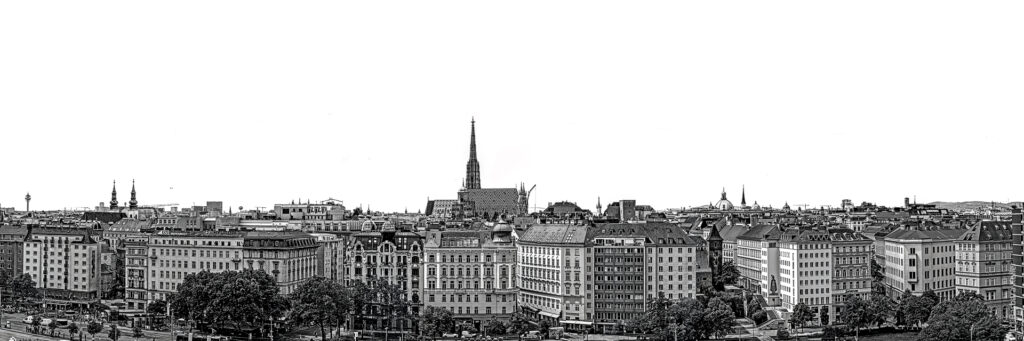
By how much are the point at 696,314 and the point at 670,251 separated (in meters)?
18.8

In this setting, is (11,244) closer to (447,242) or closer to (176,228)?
(176,228)

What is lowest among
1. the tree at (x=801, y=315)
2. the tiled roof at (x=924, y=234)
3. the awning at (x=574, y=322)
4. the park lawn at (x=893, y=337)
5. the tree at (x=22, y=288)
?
the park lawn at (x=893, y=337)

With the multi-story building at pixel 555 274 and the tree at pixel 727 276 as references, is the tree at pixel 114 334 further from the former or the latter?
the tree at pixel 727 276

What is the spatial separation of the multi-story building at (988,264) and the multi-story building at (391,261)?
2934 inches

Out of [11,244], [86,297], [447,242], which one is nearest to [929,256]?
[447,242]

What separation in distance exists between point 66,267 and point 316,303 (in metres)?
65.0

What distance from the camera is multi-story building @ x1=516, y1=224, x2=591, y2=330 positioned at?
479 ft

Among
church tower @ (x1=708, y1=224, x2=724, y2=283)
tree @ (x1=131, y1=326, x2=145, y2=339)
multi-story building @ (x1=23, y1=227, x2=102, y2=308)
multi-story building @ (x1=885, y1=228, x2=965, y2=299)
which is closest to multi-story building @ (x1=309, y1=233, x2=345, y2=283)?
multi-story building @ (x1=23, y1=227, x2=102, y2=308)

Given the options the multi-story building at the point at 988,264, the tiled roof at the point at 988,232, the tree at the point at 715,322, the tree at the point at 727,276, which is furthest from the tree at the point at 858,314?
the tree at the point at 727,276

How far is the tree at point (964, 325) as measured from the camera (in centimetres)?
11612

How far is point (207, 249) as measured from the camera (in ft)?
524

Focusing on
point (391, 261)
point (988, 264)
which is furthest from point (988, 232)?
point (391, 261)

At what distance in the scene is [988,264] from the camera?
159500mm

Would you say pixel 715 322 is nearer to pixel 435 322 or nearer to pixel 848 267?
pixel 435 322
